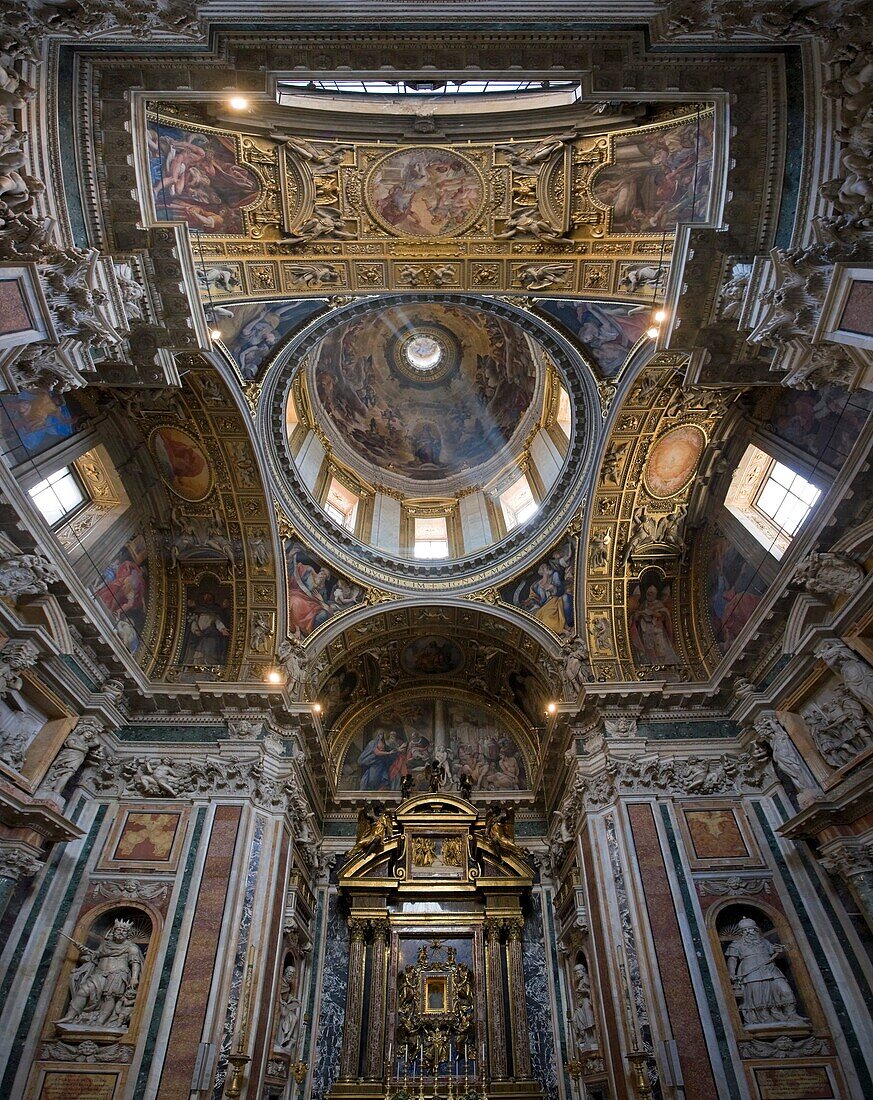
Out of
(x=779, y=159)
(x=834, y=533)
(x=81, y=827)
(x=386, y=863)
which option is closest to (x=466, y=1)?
(x=779, y=159)

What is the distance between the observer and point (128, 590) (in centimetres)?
1625

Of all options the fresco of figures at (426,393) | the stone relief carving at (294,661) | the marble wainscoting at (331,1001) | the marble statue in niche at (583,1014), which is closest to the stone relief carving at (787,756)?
the marble statue in niche at (583,1014)

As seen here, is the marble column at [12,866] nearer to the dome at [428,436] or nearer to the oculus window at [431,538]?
the dome at [428,436]

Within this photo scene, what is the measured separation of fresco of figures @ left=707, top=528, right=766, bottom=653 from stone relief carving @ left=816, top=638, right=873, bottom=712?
2.78m

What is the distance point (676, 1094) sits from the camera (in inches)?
437

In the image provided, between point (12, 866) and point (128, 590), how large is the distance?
6.55 metres

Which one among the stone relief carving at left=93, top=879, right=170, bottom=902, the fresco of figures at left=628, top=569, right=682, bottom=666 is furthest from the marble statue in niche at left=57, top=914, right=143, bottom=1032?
the fresco of figures at left=628, top=569, right=682, bottom=666

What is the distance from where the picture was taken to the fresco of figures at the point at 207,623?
17406 mm

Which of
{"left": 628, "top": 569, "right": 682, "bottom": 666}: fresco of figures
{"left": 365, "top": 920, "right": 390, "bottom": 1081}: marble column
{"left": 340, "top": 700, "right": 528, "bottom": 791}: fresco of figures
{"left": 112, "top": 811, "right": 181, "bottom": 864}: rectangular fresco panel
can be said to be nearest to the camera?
{"left": 112, "top": 811, "right": 181, "bottom": 864}: rectangular fresco panel

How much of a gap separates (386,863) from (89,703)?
9.30 meters

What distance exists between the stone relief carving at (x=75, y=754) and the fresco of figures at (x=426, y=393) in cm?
1188

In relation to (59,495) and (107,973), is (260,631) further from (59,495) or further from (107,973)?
(107,973)

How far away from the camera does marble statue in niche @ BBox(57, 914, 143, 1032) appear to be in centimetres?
A: 1180

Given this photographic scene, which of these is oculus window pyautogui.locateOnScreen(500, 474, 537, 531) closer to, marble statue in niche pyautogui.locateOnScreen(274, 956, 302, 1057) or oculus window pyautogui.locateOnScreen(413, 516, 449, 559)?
oculus window pyautogui.locateOnScreen(413, 516, 449, 559)
